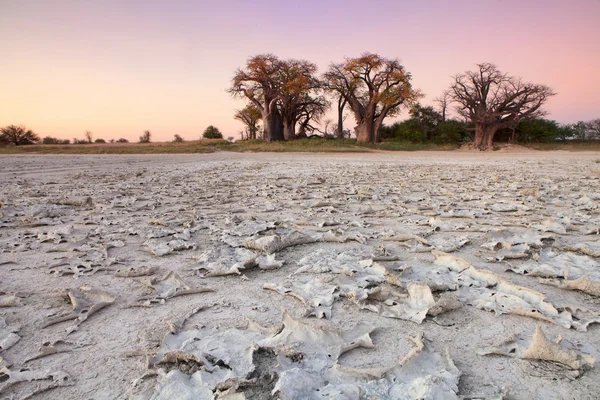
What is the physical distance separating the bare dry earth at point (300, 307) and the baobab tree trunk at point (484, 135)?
22.4 meters

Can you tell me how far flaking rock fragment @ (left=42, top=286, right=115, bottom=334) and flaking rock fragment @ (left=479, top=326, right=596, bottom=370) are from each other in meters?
1.36

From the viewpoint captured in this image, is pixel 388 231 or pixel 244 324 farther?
pixel 388 231

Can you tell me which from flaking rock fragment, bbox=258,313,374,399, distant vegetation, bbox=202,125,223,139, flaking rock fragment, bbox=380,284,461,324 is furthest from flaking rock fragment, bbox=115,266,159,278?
distant vegetation, bbox=202,125,223,139

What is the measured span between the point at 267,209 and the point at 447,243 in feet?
5.55

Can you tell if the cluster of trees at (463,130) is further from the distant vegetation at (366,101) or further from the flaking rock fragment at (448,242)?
the flaking rock fragment at (448,242)

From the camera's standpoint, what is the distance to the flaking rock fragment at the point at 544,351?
41.7 inches

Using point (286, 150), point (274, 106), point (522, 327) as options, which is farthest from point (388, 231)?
point (274, 106)

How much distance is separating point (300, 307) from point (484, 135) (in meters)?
25.1

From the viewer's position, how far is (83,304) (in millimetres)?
1485

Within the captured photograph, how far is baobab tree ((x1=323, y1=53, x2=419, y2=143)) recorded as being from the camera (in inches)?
888

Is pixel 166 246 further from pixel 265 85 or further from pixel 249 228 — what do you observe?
pixel 265 85

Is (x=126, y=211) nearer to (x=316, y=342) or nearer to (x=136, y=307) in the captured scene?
(x=136, y=307)

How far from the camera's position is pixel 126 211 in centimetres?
339

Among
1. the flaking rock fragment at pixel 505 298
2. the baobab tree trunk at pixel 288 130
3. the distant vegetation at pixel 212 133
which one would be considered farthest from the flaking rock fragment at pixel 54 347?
the distant vegetation at pixel 212 133
